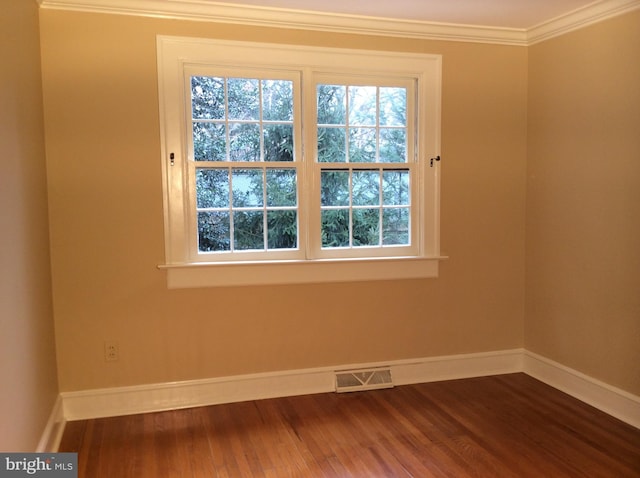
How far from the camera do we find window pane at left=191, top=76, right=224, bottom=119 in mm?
3141

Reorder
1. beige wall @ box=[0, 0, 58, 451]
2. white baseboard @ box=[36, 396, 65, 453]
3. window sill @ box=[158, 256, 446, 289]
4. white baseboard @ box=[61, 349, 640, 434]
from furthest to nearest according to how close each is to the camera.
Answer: window sill @ box=[158, 256, 446, 289] < white baseboard @ box=[61, 349, 640, 434] < white baseboard @ box=[36, 396, 65, 453] < beige wall @ box=[0, 0, 58, 451]

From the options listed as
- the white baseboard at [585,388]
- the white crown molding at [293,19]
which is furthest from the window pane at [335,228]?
the white baseboard at [585,388]

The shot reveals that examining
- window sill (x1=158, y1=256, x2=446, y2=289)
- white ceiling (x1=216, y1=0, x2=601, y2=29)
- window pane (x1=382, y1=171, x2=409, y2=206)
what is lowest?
window sill (x1=158, y1=256, x2=446, y2=289)

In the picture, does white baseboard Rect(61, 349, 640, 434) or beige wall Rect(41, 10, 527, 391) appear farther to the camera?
white baseboard Rect(61, 349, 640, 434)

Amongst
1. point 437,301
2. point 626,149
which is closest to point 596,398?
point 437,301

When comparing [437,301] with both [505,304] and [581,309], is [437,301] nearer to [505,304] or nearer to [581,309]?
[505,304]

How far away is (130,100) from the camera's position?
9.79 ft

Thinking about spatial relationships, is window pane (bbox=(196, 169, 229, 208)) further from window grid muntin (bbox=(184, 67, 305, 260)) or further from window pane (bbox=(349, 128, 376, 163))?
window pane (bbox=(349, 128, 376, 163))

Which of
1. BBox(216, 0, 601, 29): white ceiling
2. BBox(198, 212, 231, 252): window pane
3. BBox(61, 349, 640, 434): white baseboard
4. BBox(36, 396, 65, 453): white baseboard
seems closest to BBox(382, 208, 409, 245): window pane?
BBox(61, 349, 640, 434): white baseboard

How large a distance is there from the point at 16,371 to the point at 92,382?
1104 mm

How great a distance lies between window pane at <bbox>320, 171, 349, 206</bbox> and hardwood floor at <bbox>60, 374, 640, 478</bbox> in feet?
4.21

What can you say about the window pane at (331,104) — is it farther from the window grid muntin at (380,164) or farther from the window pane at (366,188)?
the window pane at (366,188)

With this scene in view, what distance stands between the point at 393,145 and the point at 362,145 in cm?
23

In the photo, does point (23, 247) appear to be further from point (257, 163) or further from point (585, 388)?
point (585, 388)
